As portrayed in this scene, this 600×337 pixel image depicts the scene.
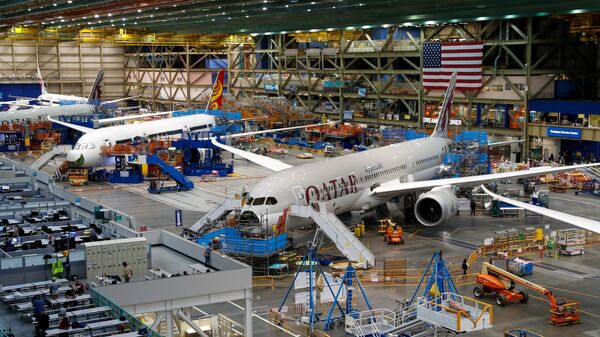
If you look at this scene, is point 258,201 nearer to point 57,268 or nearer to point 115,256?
point 115,256

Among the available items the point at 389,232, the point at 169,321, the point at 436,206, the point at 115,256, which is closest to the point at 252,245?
the point at 389,232

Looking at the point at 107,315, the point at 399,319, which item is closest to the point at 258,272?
the point at 399,319

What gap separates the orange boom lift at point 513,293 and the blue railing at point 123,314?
17543 mm

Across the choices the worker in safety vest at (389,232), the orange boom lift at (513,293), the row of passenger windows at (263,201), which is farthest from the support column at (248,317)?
the worker in safety vest at (389,232)

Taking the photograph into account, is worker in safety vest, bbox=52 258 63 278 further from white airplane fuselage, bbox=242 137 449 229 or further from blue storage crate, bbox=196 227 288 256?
white airplane fuselage, bbox=242 137 449 229

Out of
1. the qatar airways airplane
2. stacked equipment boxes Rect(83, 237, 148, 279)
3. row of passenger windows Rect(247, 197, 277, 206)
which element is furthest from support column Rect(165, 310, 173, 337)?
row of passenger windows Rect(247, 197, 277, 206)

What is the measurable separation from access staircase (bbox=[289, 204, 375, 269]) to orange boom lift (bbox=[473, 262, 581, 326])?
245 inches

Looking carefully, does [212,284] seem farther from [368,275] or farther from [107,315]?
[368,275]

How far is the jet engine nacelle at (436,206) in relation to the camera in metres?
47.2

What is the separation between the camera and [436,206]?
47.8m

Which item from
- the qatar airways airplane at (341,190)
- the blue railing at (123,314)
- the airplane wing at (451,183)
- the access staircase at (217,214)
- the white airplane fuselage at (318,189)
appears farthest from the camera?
the airplane wing at (451,183)

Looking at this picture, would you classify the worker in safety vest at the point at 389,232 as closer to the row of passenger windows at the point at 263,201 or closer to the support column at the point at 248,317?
the row of passenger windows at the point at 263,201

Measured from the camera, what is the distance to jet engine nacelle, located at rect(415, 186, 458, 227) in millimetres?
47219

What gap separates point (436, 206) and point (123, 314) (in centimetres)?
2937
